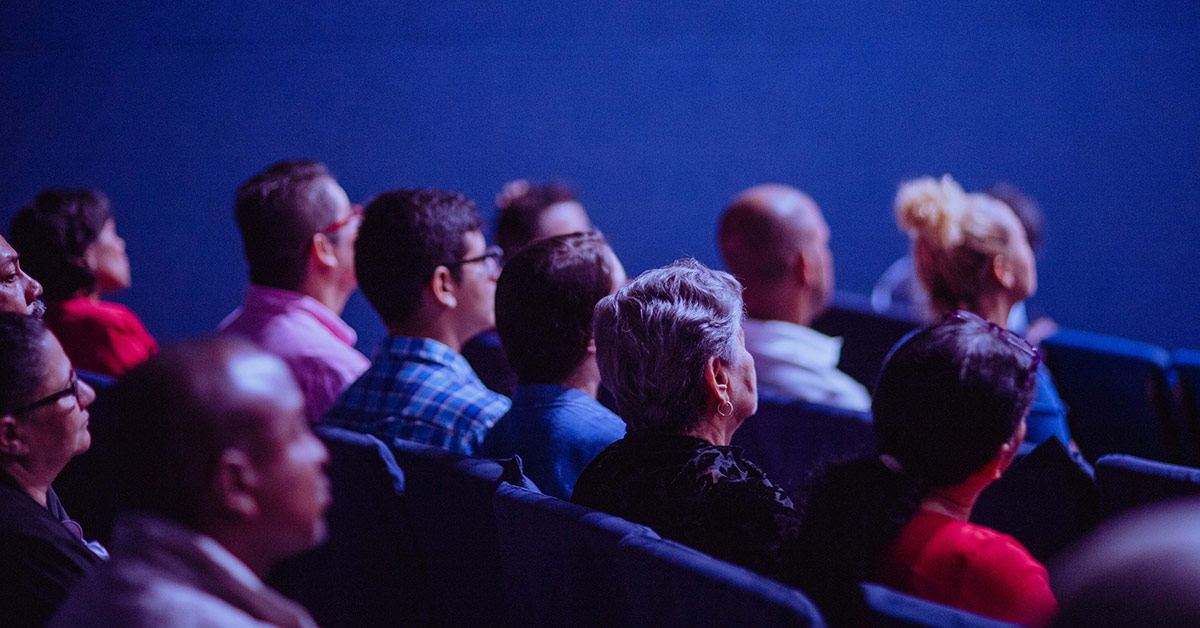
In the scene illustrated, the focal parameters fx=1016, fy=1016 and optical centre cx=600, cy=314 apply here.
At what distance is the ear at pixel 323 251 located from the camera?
9.84ft

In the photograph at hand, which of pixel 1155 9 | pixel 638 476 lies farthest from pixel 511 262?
pixel 1155 9

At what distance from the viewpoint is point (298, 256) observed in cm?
299

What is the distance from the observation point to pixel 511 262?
7.27ft

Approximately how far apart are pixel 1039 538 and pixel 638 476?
0.98m

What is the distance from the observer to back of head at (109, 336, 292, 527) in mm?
1109

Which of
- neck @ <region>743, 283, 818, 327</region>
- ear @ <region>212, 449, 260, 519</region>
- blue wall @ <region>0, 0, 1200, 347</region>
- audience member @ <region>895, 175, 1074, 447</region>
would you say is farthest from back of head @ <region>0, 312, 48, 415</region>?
blue wall @ <region>0, 0, 1200, 347</region>

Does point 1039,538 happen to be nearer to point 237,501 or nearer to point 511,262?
point 511,262

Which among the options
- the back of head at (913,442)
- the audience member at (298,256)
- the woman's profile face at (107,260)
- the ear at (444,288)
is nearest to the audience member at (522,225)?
the audience member at (298,256)

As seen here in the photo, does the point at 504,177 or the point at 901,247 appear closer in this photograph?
the point at 504,177

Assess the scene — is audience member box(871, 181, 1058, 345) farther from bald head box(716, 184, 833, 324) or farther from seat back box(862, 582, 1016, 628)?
seat back box(862, 582, 1016, 628)

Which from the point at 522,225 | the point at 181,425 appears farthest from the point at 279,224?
the point at 181,425

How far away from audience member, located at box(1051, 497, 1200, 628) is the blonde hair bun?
2542mm

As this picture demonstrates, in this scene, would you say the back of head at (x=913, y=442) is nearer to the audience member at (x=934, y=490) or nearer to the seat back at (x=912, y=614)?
the audience member at (x=934, y=490)

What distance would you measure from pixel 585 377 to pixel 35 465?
1.03 meters
